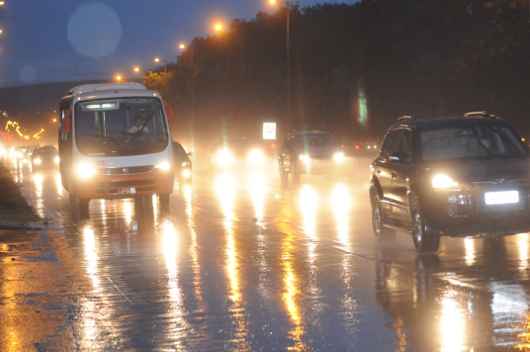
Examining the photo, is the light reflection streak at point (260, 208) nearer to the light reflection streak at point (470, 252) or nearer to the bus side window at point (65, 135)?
the light reflection streak at point (470, 252)

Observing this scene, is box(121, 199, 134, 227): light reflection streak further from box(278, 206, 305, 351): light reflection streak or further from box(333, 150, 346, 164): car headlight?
box(333, 150, 346, 164): car headlight

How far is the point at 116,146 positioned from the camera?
2534cm

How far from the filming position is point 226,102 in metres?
110

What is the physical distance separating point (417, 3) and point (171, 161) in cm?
6295

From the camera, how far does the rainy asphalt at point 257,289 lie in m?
9.53

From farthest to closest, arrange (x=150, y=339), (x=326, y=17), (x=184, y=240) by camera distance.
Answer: (x=326, y=17) → (x=184, y=240) → (x=150, y=339)

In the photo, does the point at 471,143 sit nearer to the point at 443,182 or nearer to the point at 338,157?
the point at 443,182

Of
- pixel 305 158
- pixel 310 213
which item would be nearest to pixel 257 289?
pixel 310 213

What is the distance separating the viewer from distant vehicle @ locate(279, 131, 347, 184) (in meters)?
42.9

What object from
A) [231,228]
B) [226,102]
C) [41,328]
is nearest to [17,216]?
[231,228]

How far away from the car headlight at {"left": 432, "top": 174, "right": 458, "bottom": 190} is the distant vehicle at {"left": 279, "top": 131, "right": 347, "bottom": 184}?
1022 inches

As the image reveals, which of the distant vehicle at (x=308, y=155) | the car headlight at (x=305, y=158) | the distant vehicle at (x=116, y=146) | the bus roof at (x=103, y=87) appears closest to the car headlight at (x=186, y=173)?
the distant vehicle at (x=308, y=155)

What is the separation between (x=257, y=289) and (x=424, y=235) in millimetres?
3749

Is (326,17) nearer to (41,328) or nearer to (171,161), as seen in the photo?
(171,161)
